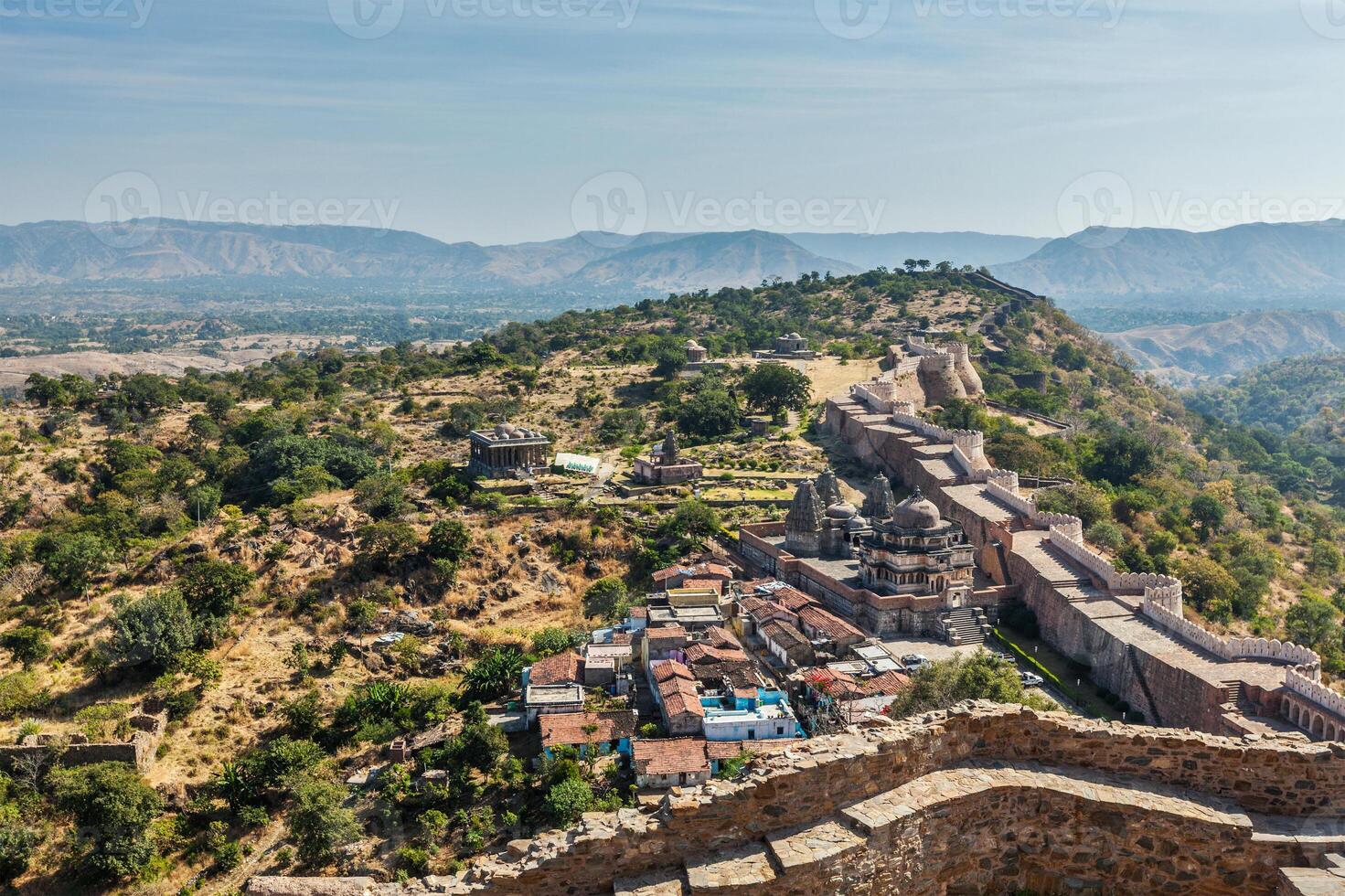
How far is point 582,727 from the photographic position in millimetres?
24078

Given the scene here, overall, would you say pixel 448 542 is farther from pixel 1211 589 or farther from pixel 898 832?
pixel 898 832

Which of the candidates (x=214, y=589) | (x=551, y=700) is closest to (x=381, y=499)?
(x=214, y=589)

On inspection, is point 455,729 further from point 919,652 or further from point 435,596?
point 919,652

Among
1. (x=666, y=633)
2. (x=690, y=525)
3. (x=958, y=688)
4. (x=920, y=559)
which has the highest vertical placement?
(x=920, y=559)

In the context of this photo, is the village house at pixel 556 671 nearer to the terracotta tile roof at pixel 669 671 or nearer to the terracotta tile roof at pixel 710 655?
the terracotta tile roof at pixel 669 671

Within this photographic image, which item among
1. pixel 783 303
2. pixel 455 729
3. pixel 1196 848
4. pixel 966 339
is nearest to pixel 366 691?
pixel 455 729

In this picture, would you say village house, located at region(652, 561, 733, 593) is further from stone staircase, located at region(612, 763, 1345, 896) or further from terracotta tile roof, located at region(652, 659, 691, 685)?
stone staircase, located at region(612, 763, 1345, 896)

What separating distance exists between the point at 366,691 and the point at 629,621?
8171 millimetres

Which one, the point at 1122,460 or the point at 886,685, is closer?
the point at 886,685

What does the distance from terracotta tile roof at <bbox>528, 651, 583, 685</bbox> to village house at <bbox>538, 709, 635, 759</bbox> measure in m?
1.86

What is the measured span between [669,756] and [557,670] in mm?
5630

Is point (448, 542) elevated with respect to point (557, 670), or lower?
elevated

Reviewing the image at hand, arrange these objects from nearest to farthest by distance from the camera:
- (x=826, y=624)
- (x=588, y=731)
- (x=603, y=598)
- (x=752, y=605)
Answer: (x=588, y=731) < (x=826, y=624) < (x=752, y=605) < (x=603, y=598)

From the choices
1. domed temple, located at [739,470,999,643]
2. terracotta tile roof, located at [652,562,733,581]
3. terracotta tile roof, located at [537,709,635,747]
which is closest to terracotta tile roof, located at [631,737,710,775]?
terracotta tile roof, located at [537,709,635,747]
